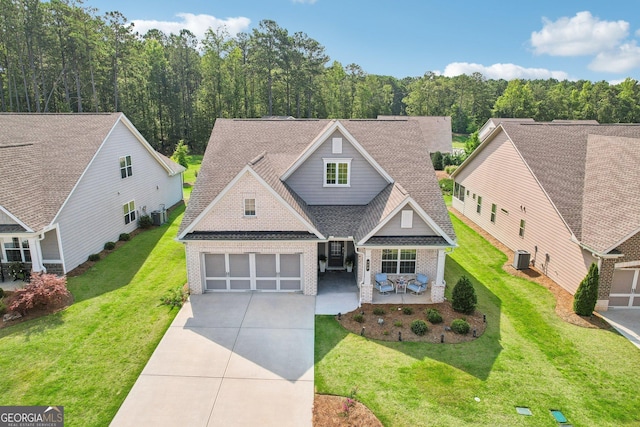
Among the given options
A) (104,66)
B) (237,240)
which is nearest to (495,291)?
(237,240)

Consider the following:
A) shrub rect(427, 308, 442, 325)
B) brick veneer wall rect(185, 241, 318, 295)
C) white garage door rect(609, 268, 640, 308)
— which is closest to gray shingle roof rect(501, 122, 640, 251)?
white garage door rect(609, 268, 640, 308)

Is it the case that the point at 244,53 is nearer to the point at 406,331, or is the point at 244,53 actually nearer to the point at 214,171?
the point at 214,171

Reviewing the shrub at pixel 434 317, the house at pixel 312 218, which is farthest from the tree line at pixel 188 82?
the shrub at pixel 434 317

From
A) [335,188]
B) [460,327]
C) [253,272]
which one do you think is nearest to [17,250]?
[253,272]

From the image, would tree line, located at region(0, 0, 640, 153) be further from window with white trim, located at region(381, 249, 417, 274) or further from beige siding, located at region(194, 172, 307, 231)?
window with white trim, located at region(381, 249, 417, 274)

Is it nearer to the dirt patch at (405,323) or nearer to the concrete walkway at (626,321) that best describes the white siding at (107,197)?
the dirt patch at (405,323)
